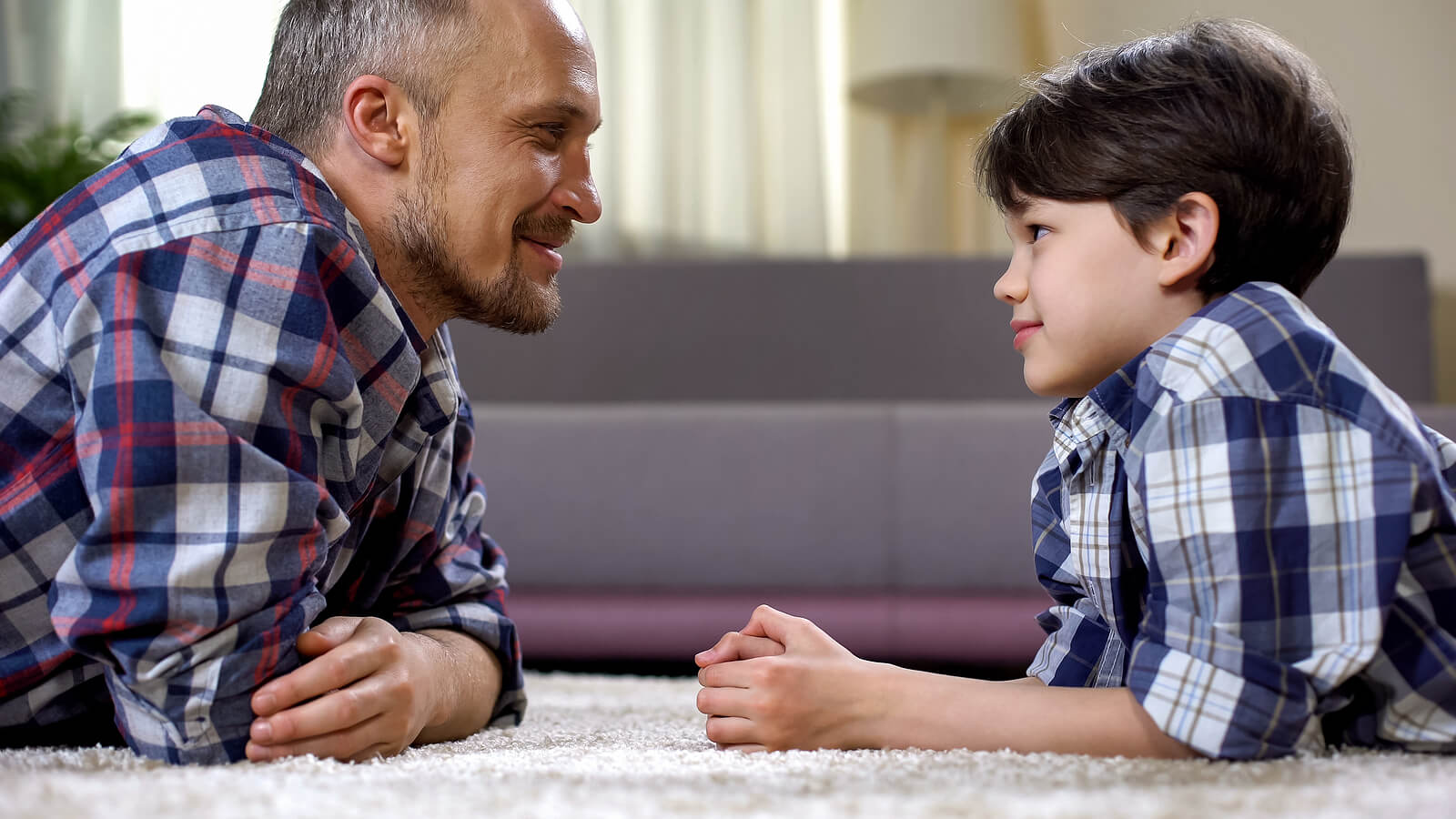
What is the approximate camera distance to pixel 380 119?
898 millimetres

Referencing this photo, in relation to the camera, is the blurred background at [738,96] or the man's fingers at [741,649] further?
the blurred background at [738,96]

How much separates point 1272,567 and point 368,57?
78cm

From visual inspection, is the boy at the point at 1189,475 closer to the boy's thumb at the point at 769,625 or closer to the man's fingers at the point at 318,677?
the boy's thumb at the point at 769,625

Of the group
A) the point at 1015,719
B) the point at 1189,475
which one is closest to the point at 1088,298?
the point at 1189,475

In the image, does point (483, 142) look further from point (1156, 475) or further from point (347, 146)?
point (1156, 475)

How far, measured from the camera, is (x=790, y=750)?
2.31 feet

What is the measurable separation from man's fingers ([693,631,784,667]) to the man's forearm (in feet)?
0.68

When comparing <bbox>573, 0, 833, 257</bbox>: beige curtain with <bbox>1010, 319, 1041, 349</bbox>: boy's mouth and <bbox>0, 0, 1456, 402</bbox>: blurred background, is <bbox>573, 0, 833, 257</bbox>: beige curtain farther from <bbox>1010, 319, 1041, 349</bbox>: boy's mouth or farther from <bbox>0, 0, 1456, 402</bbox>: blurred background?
<bbox>1010, 319, 1041, 349</bbox>: boy's mouth

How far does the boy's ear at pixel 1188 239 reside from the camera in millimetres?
744

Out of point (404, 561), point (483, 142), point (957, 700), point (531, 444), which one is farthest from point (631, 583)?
point (957, 700)

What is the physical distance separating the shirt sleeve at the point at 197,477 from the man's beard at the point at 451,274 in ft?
0.64

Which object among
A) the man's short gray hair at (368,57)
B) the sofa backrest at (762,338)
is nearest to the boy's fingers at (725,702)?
the man's short gray hair at (368,57)

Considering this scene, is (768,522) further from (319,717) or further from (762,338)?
(319,717)

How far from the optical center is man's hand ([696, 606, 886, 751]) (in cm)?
71
